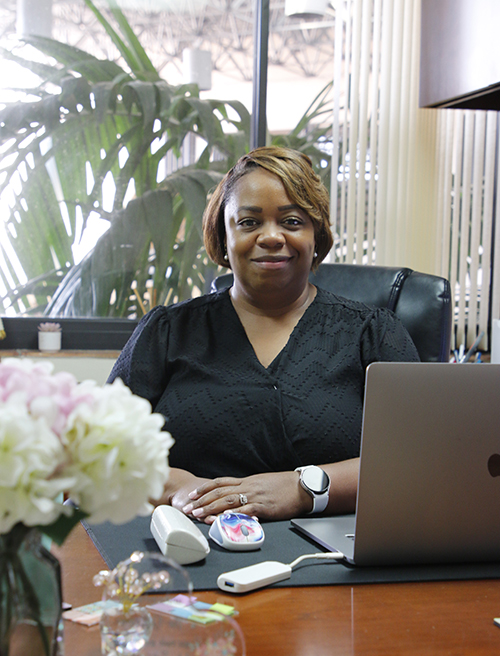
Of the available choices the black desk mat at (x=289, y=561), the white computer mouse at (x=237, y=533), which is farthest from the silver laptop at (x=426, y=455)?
the white computer mouse at (x=237, y=533)

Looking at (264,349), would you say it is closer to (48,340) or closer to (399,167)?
(48,340)

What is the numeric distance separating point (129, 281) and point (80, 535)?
2047mm

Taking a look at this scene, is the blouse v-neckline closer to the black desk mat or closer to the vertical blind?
the black desk mat

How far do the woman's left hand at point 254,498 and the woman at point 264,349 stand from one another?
80 millimetres

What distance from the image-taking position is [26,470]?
423 mm

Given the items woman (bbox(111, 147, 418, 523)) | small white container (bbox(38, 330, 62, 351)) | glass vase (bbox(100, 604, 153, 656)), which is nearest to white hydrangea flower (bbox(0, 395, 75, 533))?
glass vase (bbox(100, 604, 153, 656))

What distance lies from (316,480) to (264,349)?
466 mm

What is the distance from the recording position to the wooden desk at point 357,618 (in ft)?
2.23

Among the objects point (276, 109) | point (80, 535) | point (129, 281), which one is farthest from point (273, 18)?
point (80, 535)

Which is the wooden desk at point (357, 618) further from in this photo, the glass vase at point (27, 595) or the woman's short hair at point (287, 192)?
the woman's short hair at point (287, 192)

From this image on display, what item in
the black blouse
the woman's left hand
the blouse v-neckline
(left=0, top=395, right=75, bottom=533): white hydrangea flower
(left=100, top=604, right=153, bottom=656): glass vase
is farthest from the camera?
the blouse v-neckline

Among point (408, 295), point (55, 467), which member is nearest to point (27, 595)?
point (55, 467)

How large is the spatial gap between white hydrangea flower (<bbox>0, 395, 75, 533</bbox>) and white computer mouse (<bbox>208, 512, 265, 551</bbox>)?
0.53 meters

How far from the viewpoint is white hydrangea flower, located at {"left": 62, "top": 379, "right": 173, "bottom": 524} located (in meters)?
0.45
